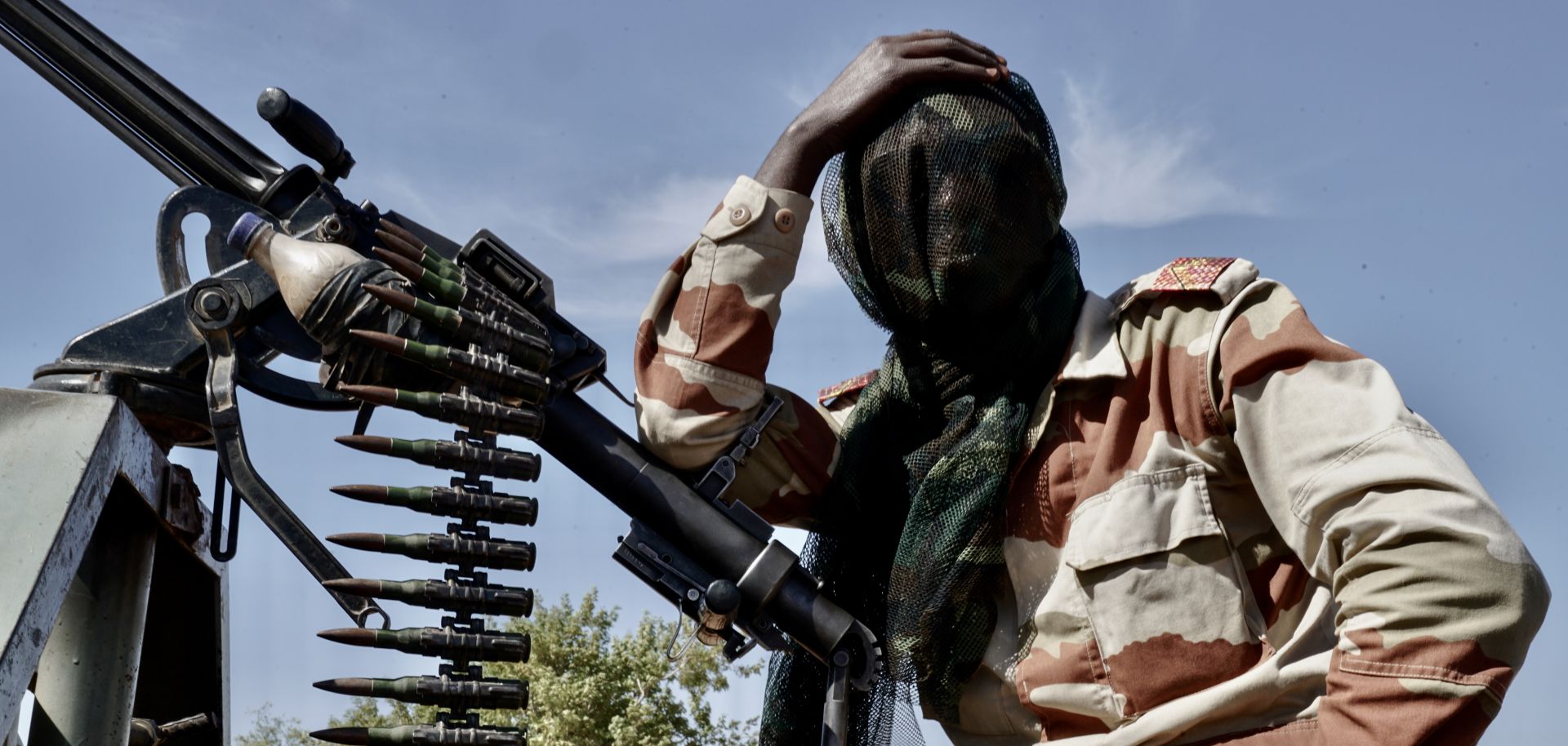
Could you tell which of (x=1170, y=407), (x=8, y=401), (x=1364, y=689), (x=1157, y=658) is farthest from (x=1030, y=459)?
(x=8, y=401)

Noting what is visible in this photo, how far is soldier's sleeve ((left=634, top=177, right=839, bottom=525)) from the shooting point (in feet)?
12.4

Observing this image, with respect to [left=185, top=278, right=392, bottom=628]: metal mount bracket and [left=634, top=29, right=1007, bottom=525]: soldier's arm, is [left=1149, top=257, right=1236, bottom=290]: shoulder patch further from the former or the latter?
[left=185, top=278, right=392, bottom=628]: metal mount bracket

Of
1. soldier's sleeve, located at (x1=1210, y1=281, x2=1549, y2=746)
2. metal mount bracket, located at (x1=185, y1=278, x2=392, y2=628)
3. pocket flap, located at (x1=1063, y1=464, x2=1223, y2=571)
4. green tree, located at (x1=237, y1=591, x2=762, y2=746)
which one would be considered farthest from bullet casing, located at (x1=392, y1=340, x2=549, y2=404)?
green tree, located at (x1=237, y1=591, x2=762, y2=746)

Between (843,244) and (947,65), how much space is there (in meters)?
0.54

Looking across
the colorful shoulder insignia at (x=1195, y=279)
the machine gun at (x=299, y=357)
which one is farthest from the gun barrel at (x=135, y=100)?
the colorful shoulder insignia at (x=1195, y=279)

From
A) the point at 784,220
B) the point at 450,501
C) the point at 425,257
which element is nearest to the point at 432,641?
the point at 450,501

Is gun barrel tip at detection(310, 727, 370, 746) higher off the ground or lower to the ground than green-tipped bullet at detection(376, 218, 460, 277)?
lower

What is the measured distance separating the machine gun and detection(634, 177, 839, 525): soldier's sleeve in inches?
4.1

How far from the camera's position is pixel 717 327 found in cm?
377

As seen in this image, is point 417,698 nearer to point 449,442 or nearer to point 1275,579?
point 449,442

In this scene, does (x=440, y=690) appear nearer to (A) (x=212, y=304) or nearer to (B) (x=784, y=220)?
(A) (x=212, y=304)

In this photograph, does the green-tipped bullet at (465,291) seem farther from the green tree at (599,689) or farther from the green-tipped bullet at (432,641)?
the green tree at (599,689)

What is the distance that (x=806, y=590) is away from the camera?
3.85 metres

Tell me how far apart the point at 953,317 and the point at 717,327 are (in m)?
0.60
